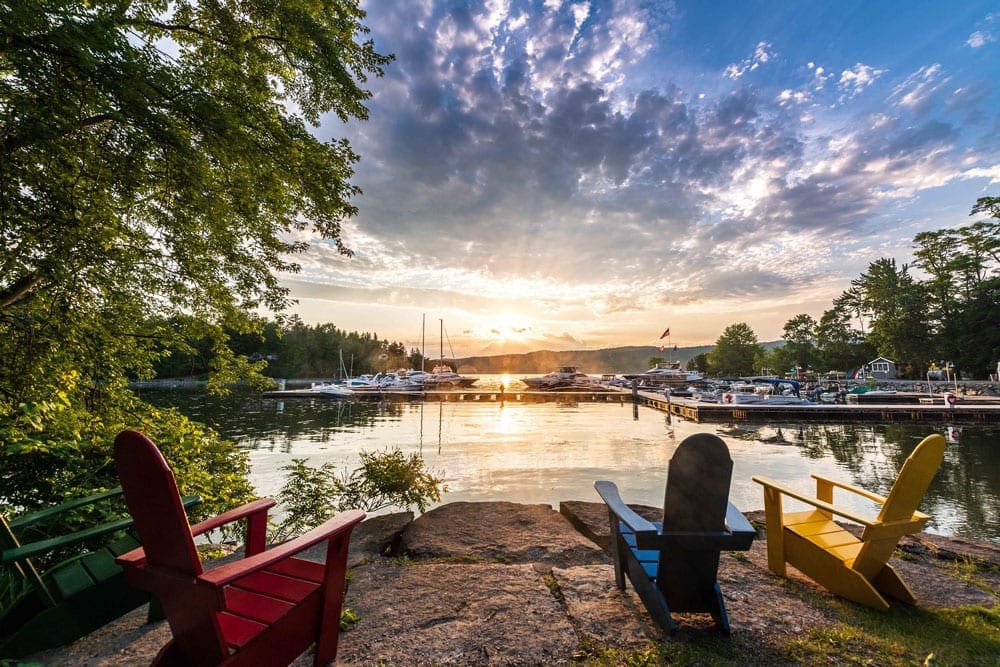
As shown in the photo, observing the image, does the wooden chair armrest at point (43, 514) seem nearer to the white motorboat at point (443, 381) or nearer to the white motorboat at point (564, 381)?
the white motorboat at point (443, 381)

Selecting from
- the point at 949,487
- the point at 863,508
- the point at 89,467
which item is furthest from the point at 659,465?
the point at 89,467

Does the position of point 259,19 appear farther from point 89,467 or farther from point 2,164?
point 89,467

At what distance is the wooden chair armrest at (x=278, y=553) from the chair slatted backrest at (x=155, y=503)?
99 millimetres

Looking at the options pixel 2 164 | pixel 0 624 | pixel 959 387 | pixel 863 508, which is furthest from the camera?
pixel 959 387

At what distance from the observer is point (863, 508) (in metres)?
6.12

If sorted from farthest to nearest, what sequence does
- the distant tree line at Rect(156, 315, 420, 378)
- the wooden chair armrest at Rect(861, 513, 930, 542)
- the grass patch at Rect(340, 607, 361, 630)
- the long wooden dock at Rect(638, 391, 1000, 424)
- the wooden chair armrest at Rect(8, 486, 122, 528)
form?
the distant tree line at Rect(156, 315, 420, 378) → the long wooden dock at Rect(638, 391, 1000, 424) → the wooden chair armrest at Rect(861, 513, 930, 542) → the grass patch at Rect(340, 607, 361, 630) → the wooden chair armrest at Rect(8, 486, 122, 528)

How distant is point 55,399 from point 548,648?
3.54m

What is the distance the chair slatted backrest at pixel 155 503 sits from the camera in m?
1.26

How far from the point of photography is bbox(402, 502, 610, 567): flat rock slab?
3.17m

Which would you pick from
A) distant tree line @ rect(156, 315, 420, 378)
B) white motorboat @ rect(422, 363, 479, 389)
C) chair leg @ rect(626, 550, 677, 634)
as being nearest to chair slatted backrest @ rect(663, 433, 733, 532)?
chair leg @ rect(626, 550, 677, 634)

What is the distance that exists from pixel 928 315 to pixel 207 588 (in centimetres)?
5568

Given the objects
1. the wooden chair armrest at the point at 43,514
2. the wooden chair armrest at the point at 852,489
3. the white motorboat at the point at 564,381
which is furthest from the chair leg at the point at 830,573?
the white motorboat at the point at 564,381

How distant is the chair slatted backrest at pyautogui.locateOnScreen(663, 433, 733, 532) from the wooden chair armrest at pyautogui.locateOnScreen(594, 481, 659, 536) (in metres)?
0.10

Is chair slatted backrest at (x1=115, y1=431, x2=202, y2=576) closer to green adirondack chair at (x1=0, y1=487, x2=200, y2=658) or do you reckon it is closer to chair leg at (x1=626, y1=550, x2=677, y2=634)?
green adirondack chair at (x1=0, y1=487, x2=200, y2=658)
